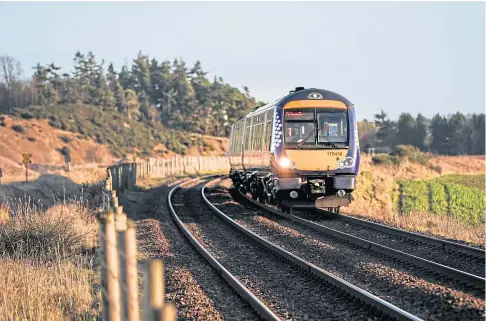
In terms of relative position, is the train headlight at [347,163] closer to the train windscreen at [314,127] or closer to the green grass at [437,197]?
the train windscreen at [314,127]

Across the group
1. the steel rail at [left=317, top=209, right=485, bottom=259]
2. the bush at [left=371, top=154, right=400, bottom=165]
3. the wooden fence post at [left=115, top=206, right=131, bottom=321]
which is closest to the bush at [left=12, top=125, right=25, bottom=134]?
the bush at [left=371, top=154, right=400, bottom=165]

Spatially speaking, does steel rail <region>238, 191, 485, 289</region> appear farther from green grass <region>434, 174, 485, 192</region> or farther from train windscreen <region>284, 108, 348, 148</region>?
green grass <region>434, 174, 485, 192</region>

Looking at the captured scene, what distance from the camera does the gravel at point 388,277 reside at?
23.6 feet

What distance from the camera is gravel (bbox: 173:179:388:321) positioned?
24.0 ft

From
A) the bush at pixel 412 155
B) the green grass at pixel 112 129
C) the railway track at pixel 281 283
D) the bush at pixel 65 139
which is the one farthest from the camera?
the green grass at pixel 112 129

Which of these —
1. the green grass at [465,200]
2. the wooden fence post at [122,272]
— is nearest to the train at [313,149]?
the wooden fence post at [122,272]

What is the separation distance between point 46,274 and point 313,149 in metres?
9.89

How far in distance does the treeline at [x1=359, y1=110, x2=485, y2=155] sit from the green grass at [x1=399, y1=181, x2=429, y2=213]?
6197cm

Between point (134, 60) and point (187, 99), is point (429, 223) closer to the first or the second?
point (187, 99)

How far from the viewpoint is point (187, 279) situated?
31.1 ft


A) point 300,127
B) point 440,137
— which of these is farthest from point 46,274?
point 440,137

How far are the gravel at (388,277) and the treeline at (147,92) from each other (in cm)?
8536

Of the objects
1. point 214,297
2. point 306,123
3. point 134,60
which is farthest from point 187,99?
point 214,297

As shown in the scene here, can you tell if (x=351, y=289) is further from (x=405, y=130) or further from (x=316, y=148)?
(x=405, y=130)
